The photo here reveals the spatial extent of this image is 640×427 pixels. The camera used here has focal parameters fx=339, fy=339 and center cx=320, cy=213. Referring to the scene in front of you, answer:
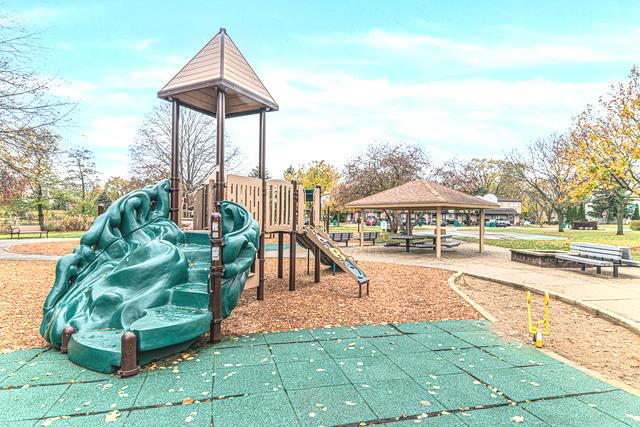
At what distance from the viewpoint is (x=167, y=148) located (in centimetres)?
2139

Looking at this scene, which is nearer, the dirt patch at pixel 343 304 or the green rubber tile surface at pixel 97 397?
the green rubber tile surface at pixel 97 397

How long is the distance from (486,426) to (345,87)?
50.0 ft

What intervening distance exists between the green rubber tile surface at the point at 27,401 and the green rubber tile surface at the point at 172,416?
2.42 ft

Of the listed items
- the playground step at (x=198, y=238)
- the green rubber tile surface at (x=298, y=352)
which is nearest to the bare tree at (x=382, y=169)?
the playground step at (x=198, y=238)

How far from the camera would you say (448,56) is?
1205 centimetres

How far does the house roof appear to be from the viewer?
5867 millimetres

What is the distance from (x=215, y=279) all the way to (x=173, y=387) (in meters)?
1.52

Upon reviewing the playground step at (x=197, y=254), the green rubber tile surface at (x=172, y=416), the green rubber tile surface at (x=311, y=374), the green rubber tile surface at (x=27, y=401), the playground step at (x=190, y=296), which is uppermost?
the playground step at (x=197, y=254)

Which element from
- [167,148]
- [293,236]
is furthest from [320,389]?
Answer: [167,148]

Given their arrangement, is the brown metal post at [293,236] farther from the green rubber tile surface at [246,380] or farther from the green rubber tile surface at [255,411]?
the green rubber tile surface at [255,411]

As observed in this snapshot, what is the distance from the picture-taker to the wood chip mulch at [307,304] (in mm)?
5172

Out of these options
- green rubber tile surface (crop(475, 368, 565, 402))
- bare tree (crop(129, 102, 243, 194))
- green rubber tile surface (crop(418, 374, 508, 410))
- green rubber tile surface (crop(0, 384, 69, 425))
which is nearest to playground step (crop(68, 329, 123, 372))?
green rubber tile surface (crop(0, 384, 69, 425))

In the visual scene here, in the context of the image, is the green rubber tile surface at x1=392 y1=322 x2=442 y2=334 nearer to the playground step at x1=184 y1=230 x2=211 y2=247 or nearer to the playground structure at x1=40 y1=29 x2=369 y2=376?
the playground structure at x1=40 y1=29 x2=369 y2=376

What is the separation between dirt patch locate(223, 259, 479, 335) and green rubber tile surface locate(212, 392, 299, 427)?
1.98 m
